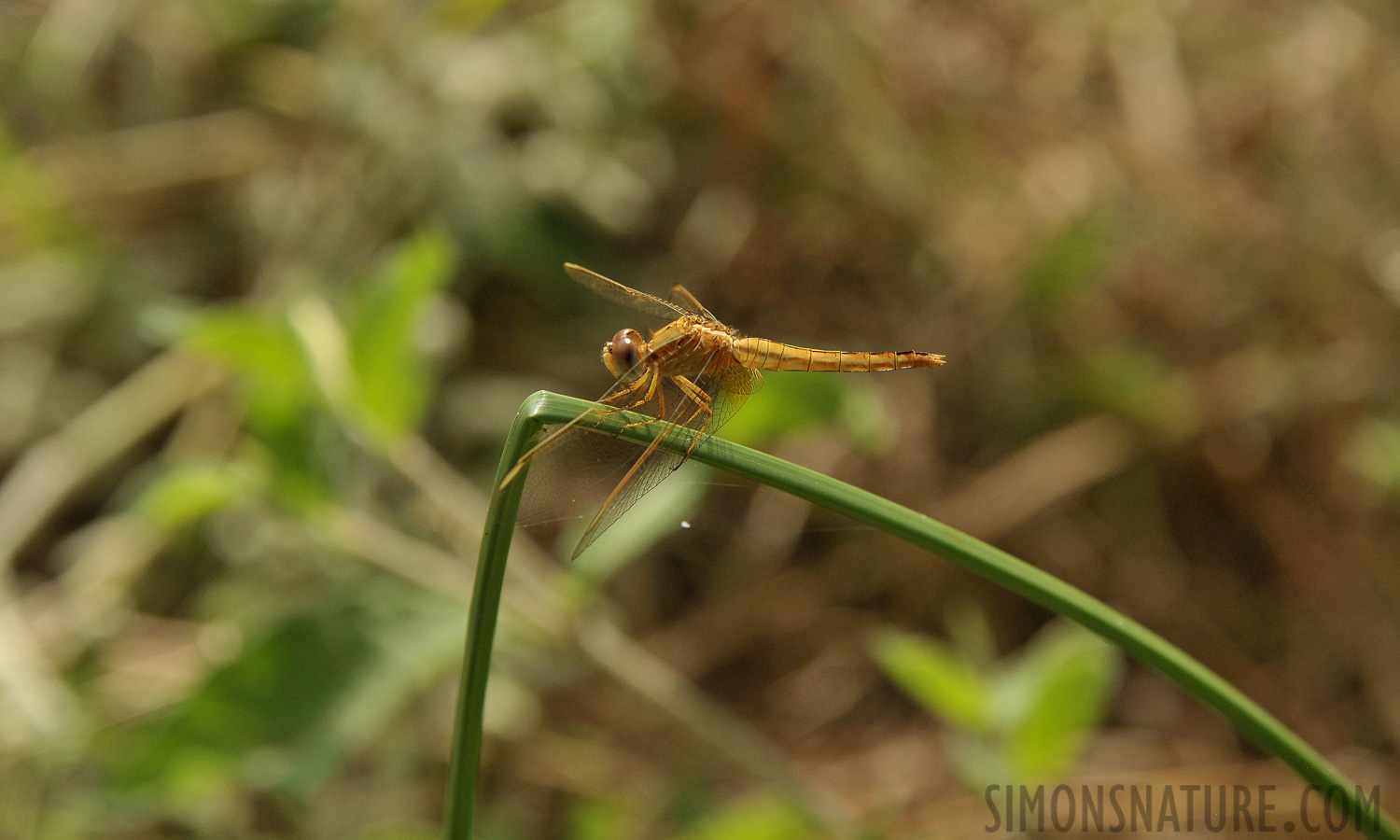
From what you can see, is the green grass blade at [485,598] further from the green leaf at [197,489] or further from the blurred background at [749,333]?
the green leaf at [197,489]

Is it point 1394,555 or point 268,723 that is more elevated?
point 1394,555

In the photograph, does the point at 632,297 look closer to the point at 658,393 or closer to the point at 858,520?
the point at 658,393

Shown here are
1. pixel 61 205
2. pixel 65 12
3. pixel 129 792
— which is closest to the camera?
pixel 129 792

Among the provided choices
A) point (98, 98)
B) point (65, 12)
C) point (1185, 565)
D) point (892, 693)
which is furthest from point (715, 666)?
point (65, 12)

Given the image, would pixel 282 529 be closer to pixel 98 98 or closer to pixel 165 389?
pixel 165 389

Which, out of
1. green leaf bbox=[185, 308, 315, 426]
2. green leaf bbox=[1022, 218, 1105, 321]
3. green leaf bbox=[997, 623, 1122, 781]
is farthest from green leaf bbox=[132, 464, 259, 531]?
green leaf bbox=[1022, 218, 1105, 321]

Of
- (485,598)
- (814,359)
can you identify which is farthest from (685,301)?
(485,598)

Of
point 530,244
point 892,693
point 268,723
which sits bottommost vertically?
point 268,723
